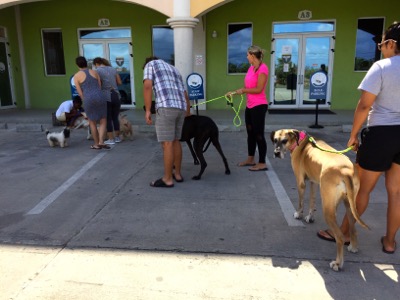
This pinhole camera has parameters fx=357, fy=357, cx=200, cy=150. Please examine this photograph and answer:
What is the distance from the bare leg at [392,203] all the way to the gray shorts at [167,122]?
259 centimetres

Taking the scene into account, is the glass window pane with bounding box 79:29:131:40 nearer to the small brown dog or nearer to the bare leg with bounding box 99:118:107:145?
the small brown dog

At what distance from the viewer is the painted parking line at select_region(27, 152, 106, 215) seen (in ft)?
13.9

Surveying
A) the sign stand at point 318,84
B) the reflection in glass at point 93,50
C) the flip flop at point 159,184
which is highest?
the reflection in glass at point 93,50

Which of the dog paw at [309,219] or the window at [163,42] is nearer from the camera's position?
the dog paw at [309,219]

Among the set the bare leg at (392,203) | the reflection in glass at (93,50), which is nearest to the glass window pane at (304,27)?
the reflection in glass at (93,50)

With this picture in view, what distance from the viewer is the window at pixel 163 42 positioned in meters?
11.2

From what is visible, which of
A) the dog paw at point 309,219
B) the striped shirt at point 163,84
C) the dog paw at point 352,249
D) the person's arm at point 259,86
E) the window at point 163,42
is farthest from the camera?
the window at point 163,42

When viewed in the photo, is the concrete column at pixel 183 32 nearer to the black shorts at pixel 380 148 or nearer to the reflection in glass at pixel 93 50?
the reflection in glass at pixel 93 50

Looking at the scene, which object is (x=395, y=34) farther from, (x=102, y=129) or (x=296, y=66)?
(x=296, y=66)

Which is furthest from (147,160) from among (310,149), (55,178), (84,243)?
(310,149)

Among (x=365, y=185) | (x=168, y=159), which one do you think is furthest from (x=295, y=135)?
(x=168, y=159)

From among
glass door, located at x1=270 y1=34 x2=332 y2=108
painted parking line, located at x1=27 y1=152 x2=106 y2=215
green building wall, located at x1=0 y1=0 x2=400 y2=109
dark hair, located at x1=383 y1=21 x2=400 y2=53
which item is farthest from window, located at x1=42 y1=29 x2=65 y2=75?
A: dark hair, located at x1=383 y1=21 x2=400 y2=53

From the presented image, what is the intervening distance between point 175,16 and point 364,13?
18.2 feet

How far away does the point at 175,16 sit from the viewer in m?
8.58
